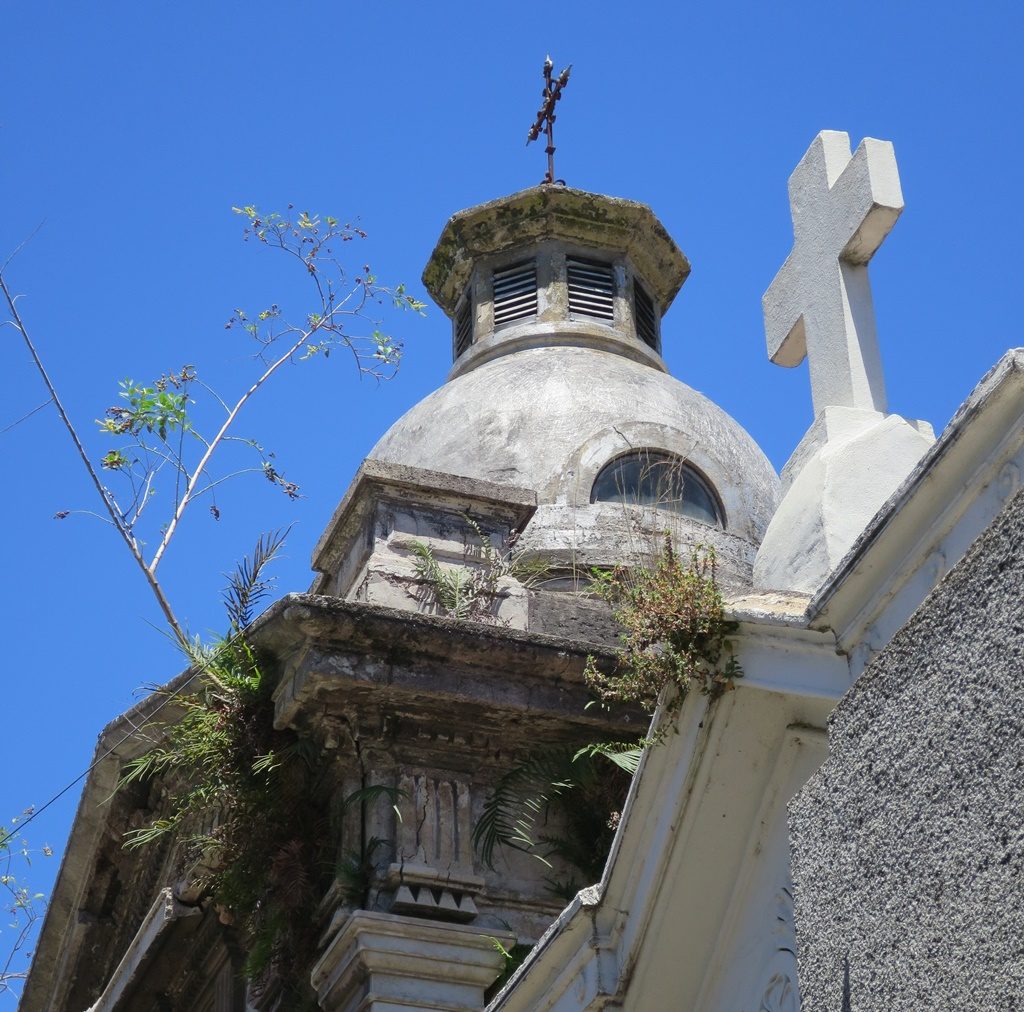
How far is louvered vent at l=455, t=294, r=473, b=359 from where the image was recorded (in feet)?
50.6

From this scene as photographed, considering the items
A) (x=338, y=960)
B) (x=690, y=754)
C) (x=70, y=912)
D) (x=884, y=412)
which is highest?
(x=70, y=912)

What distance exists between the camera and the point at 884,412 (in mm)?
5031

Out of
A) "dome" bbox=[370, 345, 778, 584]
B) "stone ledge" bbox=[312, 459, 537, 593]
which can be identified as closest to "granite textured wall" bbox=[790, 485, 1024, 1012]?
"stone ledge" bbox=[312, 459, 537, 593]

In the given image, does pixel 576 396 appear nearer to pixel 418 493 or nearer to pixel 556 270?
pixel 556 270

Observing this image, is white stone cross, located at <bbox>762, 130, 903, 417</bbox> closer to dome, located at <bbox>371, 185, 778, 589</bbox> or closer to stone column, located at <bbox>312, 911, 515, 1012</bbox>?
stone column, located at <bbox>312, 911, 515, 1012</bbox>

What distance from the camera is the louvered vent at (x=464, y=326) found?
1544 centimetres

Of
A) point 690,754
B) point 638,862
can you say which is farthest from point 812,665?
point 638,862

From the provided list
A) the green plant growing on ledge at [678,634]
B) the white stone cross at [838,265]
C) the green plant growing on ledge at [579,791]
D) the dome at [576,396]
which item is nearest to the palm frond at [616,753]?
the green plant growing on ledge at [579,791]

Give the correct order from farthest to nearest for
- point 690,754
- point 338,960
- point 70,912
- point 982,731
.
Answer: point 70,912
point 338,960
point 690,754
point 982,731

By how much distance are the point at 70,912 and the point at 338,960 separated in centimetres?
330

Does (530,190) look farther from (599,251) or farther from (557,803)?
(557,803)

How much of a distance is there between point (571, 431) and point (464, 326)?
2975 millimetres

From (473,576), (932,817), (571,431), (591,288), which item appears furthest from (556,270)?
(932,817)

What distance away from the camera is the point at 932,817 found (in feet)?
8.33
